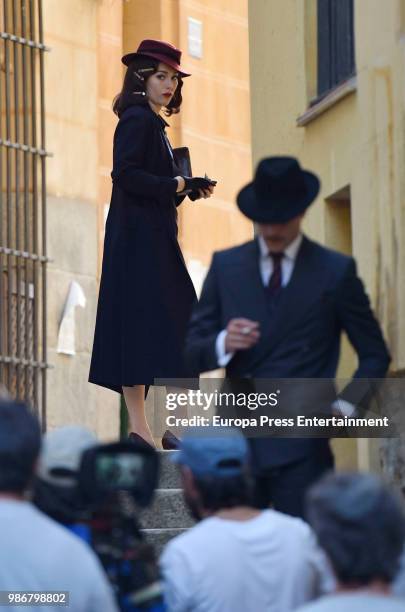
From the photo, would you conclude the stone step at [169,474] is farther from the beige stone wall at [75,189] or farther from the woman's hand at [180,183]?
the beige stone wall at [75,189]

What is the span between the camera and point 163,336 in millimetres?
11461

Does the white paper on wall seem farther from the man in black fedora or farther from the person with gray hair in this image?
the person with gray hair

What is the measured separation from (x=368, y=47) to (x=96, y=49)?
215 inches

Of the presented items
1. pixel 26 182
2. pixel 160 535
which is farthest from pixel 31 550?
pixel 26 182

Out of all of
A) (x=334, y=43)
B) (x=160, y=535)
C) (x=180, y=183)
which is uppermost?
(x=334, y=43)

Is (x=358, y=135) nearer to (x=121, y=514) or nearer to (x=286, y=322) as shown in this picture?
(x=286, y=322)

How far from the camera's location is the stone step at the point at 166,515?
33.1 ft

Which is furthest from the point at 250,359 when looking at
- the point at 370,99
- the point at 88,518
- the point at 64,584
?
the point at 370,99

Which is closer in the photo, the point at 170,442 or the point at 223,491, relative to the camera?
→ the point at 223,491

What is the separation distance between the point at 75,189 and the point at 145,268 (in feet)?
23.9

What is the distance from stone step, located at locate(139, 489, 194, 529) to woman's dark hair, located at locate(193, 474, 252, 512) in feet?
10.9

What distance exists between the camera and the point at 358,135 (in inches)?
552

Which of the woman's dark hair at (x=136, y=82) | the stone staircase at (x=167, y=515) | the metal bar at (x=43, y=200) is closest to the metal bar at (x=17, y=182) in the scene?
the metal bar at (x=43, y=200)

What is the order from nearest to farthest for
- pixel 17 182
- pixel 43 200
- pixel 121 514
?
1. pixel 121 514
2. pixel 17 182
3. pixel 43 200
